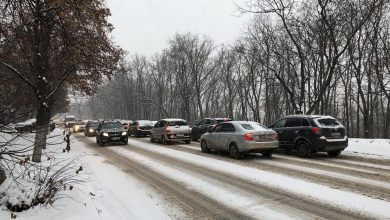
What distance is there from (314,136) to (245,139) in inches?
110

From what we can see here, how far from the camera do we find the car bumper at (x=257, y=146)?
45.8 feet

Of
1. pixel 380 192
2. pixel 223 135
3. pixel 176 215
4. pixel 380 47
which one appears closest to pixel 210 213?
pixel 176 215

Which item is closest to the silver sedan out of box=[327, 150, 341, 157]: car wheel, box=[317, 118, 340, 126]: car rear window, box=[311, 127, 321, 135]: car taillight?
box=[311, 127, 321, 135]: car taillight

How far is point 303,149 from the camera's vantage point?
14.7 meters

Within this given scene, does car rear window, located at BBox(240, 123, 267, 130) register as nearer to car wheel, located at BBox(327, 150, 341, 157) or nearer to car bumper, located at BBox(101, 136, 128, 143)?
car wheel, located at BBox(327, 150, 341, 157)

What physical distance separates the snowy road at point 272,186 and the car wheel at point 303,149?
24.0 inches

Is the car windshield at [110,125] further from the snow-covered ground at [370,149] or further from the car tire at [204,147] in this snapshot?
the snow-covered ground at [370,149]

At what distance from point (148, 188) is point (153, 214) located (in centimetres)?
243

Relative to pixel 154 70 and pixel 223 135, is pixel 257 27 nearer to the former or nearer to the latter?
pixel 223 135

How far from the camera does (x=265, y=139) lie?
562 inches

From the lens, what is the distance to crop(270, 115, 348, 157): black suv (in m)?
14.0

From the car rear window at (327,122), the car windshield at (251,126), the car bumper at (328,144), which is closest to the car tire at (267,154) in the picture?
the car windshield at (251,126)

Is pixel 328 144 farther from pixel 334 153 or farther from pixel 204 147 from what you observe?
pixel 204 147

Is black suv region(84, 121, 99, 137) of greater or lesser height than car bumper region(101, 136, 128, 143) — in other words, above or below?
above
